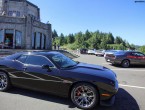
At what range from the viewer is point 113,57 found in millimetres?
16484

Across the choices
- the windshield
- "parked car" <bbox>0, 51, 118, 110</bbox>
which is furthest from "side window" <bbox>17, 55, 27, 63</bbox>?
the windshield

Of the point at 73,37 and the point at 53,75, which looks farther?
the point at 73,37

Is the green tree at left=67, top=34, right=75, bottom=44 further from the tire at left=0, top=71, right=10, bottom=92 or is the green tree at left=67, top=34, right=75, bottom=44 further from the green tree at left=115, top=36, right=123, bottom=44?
the tire at left=0, top=71, right=10, bottom=92

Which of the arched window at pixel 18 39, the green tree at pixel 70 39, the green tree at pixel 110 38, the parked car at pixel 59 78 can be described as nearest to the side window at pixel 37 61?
the parked car at pixel 59 78

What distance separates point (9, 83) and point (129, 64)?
38.5 ft

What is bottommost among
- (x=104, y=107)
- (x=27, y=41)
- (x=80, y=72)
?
(x=104, y=107)

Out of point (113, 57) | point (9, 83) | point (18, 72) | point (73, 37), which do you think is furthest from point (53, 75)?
point (73, 37)

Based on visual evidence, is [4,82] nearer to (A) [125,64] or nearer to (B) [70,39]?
(A) [125,64]

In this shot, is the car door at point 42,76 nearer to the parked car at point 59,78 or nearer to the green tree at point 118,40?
the parked car at point 59,78

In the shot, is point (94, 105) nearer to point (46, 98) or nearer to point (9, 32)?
point (46, 98)

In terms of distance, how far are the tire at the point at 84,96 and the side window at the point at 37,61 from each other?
1216 mm

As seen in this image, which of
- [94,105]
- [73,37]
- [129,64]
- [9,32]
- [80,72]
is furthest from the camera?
[73,37]

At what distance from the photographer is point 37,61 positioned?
6648 mm

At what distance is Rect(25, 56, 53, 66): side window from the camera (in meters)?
6.47
